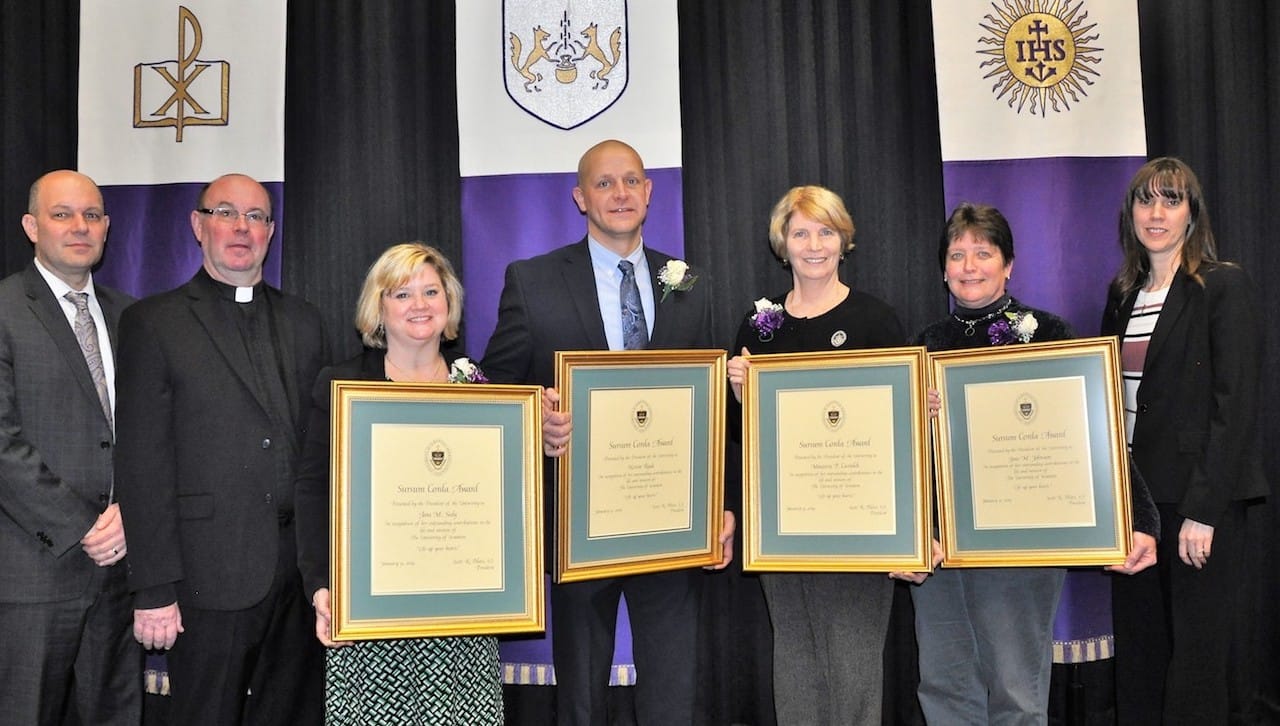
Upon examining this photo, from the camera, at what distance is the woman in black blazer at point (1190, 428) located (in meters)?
3.11

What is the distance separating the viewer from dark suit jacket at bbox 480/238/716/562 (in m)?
3.08

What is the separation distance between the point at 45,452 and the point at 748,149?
2.90m

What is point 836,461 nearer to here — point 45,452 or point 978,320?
point 978,320

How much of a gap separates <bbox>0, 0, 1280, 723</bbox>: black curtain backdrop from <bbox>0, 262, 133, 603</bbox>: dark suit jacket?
1.08 metres

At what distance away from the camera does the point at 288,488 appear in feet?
9.85

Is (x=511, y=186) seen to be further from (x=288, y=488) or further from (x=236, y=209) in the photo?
(x=288, y=488)

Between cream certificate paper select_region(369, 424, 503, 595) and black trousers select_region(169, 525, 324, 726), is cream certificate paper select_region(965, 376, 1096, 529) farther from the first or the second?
black trousers select_region(169, 525, 324, 726)

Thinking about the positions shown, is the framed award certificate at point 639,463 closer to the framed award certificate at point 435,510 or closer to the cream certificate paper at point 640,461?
the cream certificate paper at point 640,461

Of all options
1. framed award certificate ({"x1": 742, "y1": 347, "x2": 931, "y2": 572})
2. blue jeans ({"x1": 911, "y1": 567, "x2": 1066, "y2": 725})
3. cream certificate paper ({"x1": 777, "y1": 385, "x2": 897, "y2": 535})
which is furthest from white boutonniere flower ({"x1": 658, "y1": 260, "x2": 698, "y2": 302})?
blue jeans ({"x1": 911, "y1": 567, "x2": 1066, "y2": 725})

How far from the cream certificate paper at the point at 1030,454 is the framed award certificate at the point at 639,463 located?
82cm

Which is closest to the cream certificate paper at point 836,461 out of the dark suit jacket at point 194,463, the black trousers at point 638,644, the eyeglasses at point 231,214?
the black trousers at point 638,644

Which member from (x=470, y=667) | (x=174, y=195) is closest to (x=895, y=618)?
(x=470, y=667)

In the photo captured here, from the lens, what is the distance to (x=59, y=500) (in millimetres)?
2977

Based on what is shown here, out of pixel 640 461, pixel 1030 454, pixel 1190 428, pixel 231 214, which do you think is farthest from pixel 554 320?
pixel 1190 428
